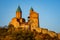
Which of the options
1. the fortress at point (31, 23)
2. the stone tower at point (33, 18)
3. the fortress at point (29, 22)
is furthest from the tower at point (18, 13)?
→ the stone tower at point (33, 18)

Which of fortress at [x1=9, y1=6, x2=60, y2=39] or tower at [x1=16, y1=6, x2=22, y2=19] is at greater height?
tower at [x1=16, y1=6, x2=22, y2=19]

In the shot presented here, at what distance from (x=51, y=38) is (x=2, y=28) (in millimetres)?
10186

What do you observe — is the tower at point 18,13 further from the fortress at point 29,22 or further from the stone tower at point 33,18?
the stone tower at point 33,18

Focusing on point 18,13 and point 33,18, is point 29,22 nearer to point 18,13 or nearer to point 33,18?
point 33,18

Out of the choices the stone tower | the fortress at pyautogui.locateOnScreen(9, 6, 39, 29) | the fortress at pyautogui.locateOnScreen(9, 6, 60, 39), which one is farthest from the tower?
the stone tower

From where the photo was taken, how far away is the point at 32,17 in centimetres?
4684

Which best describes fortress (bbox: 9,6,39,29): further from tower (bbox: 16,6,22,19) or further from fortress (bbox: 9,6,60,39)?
tower (bbox: 16,6,22,19)

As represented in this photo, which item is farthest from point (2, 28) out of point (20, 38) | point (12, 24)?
point (20, 38)

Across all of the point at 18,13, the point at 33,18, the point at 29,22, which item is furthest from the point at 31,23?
the point at 18,13

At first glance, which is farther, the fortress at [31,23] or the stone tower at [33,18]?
the stone tower at [33,18]

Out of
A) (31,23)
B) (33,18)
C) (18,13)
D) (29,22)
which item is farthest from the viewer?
(18,13)

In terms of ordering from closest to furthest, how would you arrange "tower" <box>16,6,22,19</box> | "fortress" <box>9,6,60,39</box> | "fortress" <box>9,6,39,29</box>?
"fortress" <box>9,6,60,39</box>, "fortress" <box>9,6,39,29</box>, "tower" <box>16,6,22,19</box>

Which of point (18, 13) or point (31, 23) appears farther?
point (18, 13)

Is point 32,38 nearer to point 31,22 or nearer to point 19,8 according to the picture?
point 31,22
